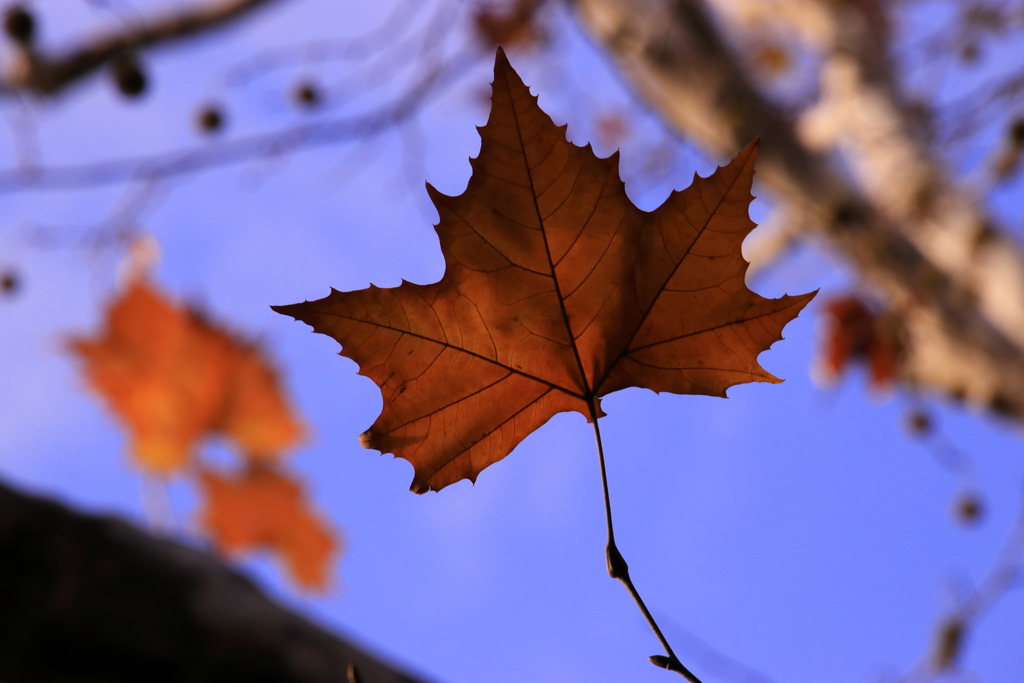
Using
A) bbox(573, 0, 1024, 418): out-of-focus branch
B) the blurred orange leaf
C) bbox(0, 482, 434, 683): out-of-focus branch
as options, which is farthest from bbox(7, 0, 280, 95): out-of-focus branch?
the blurred orange leaf

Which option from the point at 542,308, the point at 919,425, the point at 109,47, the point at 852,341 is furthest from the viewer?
the point at 852,341

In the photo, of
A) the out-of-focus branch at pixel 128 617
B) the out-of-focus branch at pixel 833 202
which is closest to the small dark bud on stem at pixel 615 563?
the out-of-focus branch at pixel 128 617

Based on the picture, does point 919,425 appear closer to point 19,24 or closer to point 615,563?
point 615,563

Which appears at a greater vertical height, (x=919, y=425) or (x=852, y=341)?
(x=852, y=341)

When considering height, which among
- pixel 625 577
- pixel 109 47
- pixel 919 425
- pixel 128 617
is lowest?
pixel 625 577

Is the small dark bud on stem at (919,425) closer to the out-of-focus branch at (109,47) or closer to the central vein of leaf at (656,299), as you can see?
the central vein of leaf at (656,299)

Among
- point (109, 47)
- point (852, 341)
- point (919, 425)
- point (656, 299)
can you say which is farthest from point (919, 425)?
point (109, 47)
